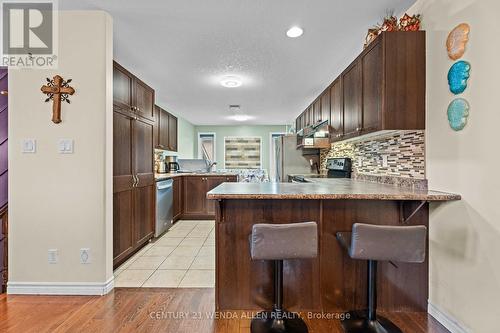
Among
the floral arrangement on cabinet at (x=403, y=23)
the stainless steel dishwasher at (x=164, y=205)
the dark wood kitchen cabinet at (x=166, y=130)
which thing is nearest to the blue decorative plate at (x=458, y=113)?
the floral arrangement on cabinet at (x=403, y=23)

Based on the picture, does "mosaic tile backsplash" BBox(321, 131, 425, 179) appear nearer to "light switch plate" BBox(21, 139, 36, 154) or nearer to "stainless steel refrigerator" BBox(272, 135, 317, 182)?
"stainless steel refrigerator" BBox(272, 135, 317, 182)

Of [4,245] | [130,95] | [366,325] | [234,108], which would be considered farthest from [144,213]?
[234,108]

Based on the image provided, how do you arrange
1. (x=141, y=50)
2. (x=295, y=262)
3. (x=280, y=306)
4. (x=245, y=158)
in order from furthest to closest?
1. (x=245, y=158)
2. (x=141, y=50)
3. (x=295, y=262)
4. (x=280, y=306)

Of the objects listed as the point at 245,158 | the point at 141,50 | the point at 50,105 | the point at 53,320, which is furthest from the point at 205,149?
the point at 53,320

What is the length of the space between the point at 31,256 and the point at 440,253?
3.35 metres

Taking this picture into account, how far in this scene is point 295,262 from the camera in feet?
6.75

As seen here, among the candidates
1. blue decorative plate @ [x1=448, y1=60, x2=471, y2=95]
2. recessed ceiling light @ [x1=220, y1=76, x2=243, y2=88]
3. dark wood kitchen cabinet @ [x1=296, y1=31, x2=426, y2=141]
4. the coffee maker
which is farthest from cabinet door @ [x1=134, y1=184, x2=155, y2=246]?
blue decorative plate @ [x1=448, y1=60, x2=471, y2=95]

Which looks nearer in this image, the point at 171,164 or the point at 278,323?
the point at 278,323

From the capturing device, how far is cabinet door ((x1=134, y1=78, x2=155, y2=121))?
3227 mm

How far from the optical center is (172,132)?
595 cm

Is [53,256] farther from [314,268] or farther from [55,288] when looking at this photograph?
[314,268]

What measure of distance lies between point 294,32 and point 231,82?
5.23 ft

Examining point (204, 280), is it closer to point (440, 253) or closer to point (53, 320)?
point (53, 320)

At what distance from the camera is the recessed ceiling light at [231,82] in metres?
3.82
